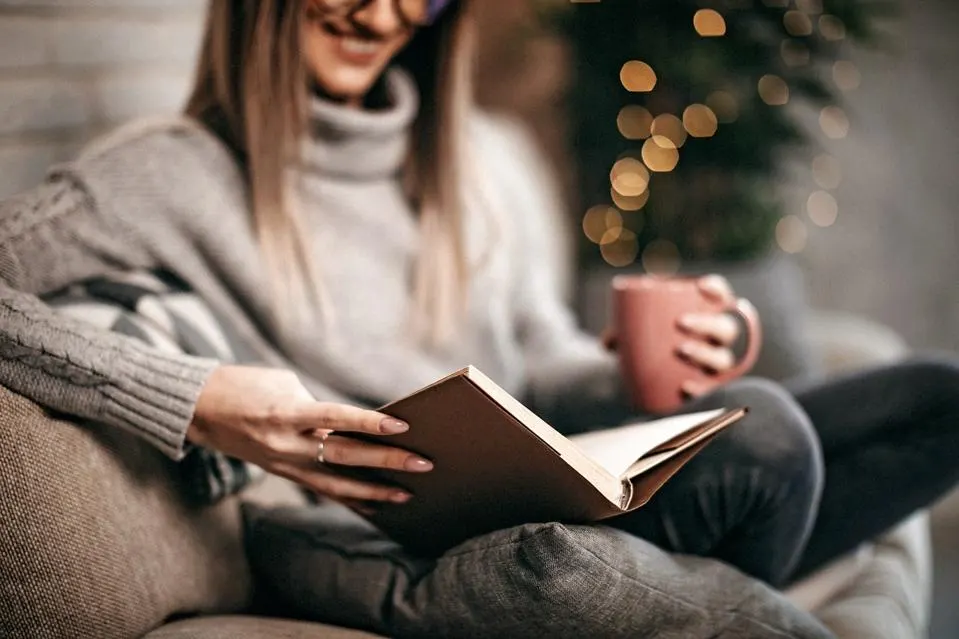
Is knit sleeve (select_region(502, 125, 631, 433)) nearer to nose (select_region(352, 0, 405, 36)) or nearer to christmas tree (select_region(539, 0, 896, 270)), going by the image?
nose (select_region(352, 0, 405, 36))

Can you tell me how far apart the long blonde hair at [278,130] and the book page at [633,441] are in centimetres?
43

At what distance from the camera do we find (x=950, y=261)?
99.3 inches

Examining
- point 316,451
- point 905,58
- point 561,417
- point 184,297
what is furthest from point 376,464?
point 905,58

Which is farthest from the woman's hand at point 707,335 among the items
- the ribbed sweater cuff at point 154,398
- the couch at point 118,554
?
the ribbed sweater cuff at point 154,398

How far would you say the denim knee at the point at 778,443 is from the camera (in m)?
0.87

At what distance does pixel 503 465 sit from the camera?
721 mm

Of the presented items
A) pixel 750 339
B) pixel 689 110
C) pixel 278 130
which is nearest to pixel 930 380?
pixel 750 339

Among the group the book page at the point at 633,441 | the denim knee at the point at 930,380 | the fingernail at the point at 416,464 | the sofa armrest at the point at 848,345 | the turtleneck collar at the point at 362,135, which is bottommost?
the sofa armrest at the point at 848,345

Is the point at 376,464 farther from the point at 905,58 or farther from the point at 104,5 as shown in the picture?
the point at 905,58

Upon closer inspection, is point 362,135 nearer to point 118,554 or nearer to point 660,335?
point 660,335

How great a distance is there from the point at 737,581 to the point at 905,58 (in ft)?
6.57

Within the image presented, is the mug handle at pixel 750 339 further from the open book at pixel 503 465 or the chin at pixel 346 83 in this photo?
the chin at pixel 346 83

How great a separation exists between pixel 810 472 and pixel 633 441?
0.20 metres

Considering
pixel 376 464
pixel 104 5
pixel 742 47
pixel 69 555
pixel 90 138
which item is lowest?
pixel 69 555
